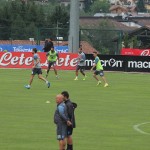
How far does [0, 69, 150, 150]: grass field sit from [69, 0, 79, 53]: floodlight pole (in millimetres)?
16433

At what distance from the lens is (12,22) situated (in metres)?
89.1

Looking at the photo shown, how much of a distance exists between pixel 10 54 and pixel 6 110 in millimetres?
27870

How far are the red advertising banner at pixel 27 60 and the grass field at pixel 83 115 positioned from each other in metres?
11.3

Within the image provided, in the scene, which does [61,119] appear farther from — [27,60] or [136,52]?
[136,52]

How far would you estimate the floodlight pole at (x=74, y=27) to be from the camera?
58359 mm

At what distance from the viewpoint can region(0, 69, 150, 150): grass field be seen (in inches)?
784

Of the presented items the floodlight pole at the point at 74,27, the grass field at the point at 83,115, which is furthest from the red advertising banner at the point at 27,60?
the grass field at the point at 83,115

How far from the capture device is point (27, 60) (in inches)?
2140

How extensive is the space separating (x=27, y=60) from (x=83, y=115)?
29.0m

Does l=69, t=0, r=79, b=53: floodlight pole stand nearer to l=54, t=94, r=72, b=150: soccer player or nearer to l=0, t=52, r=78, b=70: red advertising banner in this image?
l=0, t=52, r=78, b=70: red advertising banner

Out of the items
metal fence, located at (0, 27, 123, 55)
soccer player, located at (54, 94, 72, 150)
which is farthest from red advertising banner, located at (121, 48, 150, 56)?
soccer player, located at (54, 94, 72, 150)

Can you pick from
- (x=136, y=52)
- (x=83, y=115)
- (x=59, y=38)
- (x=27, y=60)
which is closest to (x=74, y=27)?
(x=27, y=60)

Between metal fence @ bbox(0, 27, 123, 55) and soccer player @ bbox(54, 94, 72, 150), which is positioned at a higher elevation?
soccer player @ bbox(54, 94, 72, 150)

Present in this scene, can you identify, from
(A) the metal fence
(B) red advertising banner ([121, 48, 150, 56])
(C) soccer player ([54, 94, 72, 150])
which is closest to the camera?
(C) soccer player ([54, 94, 72, 150])
